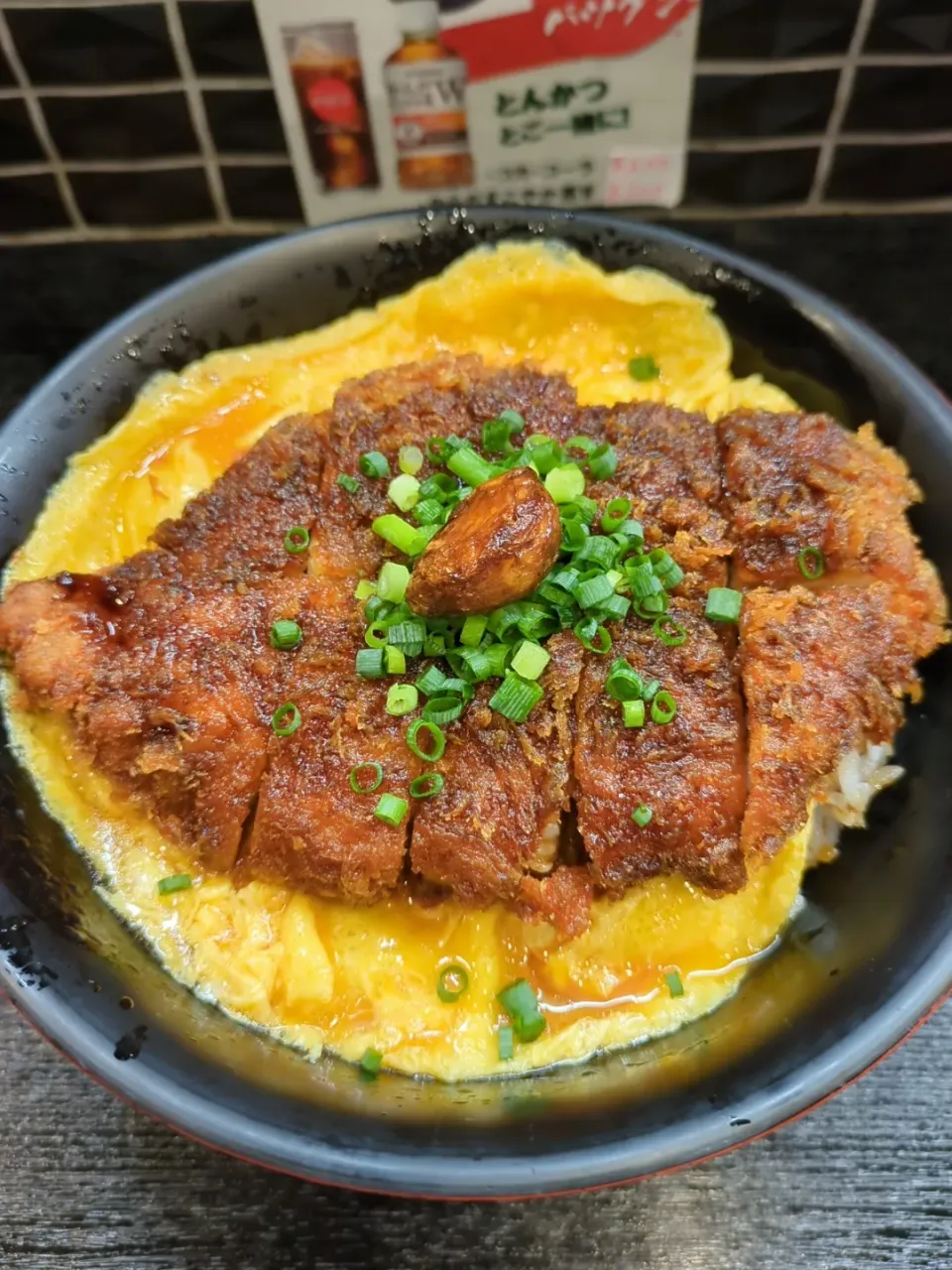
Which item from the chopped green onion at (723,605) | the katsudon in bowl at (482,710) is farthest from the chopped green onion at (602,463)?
the chopped green onion at (723,605)

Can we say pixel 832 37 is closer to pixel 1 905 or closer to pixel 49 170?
pixel 49 170

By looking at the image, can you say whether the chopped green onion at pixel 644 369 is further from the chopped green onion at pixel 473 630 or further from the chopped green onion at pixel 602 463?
the chopped green onion at pixel 473 630

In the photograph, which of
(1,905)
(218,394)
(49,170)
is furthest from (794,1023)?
(49,170)

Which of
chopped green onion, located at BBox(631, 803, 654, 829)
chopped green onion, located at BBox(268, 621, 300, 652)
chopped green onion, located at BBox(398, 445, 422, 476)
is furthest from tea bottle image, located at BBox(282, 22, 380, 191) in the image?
chopped green onion, located at BBox(631, 803, 654, 829)

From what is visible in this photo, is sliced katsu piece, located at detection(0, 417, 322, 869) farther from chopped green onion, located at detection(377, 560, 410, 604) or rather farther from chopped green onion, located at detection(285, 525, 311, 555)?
chopped green onion, located at detection(377, 560, 410, 604)

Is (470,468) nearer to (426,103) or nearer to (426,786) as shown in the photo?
(426,786)

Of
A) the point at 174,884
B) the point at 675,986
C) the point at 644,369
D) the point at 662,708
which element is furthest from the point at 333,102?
the point at 675,986

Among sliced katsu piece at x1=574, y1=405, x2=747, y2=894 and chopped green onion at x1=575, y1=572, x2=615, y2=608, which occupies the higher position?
chopped green onion at x1=575, y1=572, x2=615, y2=608
